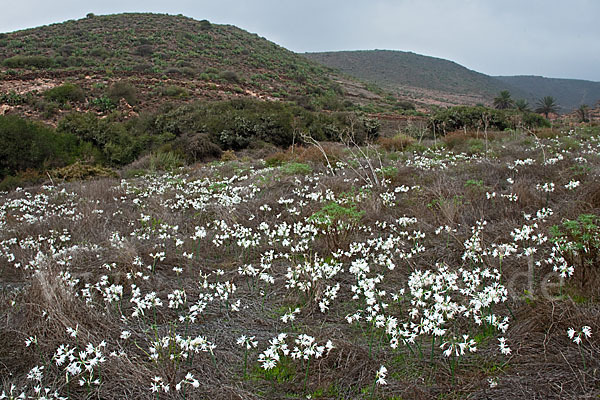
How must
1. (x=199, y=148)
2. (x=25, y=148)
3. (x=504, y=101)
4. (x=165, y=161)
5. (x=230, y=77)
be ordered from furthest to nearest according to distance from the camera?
(x=504, y=101)
(x=230, y=77)
(x=199, y=148)
(x=165, y=161)
(x=25, y=148)

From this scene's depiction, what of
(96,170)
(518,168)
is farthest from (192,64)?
(518,168)

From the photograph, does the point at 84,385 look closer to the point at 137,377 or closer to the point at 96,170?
the point at 137,377

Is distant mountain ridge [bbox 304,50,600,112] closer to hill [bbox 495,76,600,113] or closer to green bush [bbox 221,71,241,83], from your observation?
hill [bbox 495,76,600,113]

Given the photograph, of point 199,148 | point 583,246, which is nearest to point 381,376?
point 583,246

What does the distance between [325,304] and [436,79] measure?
72.6m

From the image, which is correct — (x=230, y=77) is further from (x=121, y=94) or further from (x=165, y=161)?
(x=165, y=161)

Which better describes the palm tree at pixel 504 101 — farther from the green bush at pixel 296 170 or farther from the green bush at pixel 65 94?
the green bush at pixel 65 94

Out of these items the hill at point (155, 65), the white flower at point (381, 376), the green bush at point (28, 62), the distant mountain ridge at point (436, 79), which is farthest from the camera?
the distant mountain ridge at point (436, 79)

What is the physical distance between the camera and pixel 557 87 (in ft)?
207

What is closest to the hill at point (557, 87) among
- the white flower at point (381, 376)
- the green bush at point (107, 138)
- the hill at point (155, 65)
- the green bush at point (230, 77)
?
the hill at point (155, 65)

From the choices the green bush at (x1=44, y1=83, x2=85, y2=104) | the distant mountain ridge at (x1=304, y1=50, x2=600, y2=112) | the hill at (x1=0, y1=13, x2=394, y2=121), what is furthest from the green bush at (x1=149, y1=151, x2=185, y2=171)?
the distant mountain ridge at (x1=304, y1=50, x2=600, y2=112)

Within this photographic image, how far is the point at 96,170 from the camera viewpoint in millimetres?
11453

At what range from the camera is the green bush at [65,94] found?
21906mm

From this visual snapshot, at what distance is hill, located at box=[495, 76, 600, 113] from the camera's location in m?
50.2
